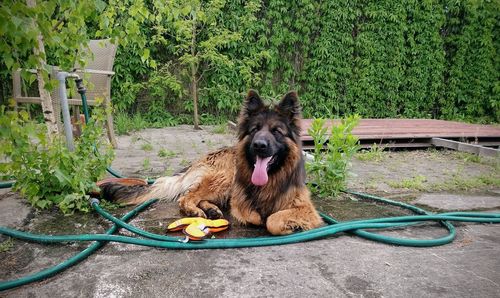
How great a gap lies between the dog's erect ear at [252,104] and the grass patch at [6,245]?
1.86 meters

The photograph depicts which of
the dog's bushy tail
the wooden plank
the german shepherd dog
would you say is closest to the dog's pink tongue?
the german shepherd dog

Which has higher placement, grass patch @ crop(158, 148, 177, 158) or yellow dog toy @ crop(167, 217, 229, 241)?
grass patch @ crop(158, 148, 177, 158)

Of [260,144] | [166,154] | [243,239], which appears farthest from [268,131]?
[166,154]

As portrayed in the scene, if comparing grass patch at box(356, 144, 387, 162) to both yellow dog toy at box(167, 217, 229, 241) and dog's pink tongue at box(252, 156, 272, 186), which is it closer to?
dog's pink tongue at box(252, 156, 272, 186)

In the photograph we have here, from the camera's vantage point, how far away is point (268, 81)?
8.69 metres

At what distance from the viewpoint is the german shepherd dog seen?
2575 mm

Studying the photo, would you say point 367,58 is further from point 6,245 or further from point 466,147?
point 6,245

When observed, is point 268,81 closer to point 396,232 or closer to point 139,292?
point 396,232

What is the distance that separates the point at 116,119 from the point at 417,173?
5852mm

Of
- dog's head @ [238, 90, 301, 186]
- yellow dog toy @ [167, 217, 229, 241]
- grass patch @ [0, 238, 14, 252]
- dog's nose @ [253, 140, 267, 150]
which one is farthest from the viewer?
dog's head @ [238, 90, 301, 186]

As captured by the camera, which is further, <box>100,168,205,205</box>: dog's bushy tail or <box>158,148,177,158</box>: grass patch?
<box>158,148,177,158</box>: grass patch

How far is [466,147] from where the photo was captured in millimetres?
5887

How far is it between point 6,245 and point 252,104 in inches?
75.8

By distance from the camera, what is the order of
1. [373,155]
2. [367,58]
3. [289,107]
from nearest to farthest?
[289,107]
[373,155]
[367,58]
